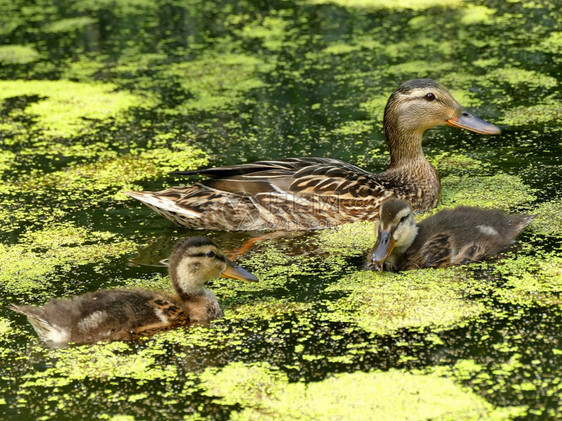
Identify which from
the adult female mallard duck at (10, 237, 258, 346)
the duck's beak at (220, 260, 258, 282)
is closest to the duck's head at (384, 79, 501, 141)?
the duck's beak at (220, 260, 258, 282)

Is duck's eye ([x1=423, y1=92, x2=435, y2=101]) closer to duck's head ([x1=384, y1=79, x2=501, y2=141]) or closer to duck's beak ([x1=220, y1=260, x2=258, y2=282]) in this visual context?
duck's head ([x1=384, y1=79, x2=501, y2=141])

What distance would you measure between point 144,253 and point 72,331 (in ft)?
4.63

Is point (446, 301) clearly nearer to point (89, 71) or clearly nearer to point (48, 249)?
point (48, 249)

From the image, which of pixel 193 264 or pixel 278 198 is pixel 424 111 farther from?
pixel 193 264

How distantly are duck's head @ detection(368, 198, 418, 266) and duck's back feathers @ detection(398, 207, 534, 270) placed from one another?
6 centimetres

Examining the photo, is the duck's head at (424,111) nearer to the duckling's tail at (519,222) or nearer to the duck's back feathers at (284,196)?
the duck's back feathers at (284,196)

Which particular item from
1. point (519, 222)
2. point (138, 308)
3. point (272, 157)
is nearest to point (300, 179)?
point (272, 157)

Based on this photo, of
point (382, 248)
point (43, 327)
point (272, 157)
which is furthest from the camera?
point (272, 157)

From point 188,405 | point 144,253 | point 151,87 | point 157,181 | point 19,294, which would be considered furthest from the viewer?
point 151,87

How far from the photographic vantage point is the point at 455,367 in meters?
4.52

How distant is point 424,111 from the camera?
7168mm

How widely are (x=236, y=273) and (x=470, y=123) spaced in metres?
2.58

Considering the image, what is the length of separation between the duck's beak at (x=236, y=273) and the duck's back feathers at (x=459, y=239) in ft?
3.04

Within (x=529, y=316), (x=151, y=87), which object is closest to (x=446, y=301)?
(x=529, y=316)
